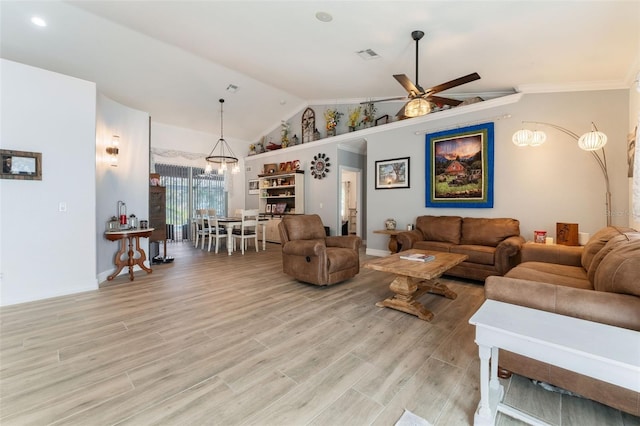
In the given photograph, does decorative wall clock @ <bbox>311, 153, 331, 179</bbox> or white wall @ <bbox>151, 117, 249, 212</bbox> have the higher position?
white wall @ <bbox>151, 117, 249, 212</bbox>

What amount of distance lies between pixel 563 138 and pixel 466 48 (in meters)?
2.01

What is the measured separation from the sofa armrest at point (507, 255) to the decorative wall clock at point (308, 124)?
5263mm

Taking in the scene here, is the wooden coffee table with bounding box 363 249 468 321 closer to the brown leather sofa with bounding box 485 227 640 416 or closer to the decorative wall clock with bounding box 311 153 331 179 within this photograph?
the brown leather sofa with bounding box 485 227 640 416

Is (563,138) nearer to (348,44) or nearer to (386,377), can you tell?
(348,44)

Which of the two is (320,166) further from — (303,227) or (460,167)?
(460,167)

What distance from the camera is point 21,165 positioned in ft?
9.95

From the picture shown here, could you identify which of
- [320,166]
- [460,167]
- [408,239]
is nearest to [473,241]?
[408,239]

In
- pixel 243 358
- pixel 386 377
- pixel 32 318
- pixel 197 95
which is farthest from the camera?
pixel 197 95

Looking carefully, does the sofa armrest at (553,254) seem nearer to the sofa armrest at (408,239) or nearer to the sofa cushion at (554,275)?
the sofa cushion at (554,275)

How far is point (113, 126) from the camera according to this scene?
4258 millimetres

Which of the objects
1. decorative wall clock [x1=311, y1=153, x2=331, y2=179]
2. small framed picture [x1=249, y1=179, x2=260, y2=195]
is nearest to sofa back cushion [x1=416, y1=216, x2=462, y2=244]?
decorative wall clock [x1=311, y1=153, x2=331, y2=179]

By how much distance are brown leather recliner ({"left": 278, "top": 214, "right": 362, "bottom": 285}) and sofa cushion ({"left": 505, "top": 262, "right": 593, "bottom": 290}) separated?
6.27 feet

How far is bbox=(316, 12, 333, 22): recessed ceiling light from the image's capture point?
3126 mm

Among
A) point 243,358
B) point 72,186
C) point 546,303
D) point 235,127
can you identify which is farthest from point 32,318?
point 235,127
